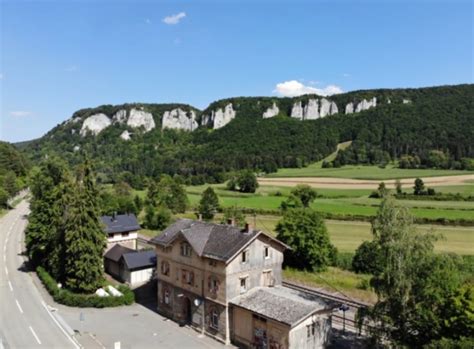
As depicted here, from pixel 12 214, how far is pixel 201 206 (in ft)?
136

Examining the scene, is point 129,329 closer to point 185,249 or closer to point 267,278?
point 185,249

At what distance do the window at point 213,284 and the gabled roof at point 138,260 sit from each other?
47.4ft

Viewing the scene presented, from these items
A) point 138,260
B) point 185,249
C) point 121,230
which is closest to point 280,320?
point 185,249

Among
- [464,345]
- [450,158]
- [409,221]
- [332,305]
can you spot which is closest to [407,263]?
[409,221]

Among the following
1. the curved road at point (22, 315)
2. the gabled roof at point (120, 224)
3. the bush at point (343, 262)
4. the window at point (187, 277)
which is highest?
the gabled roof at point (120, 224)

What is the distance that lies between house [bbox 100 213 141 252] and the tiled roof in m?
27.8

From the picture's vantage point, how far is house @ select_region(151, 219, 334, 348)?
26.4 metres

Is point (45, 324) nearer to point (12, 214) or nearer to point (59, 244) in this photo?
point (59, 244)

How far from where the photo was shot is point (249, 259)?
30.4m

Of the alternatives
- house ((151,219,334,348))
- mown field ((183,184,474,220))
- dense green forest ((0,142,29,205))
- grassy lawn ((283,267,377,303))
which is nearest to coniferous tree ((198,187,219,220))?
mown field ((183,184,474,220))

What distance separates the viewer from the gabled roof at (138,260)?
139 ft

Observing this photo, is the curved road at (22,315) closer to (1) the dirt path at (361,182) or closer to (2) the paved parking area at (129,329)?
(2) the paved parking area at (129,329)

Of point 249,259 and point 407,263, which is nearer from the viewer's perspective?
point 407,263

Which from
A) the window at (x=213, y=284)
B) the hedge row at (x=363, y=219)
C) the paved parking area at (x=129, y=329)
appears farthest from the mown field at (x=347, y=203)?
the paved parking area at (x=129, y=329)
